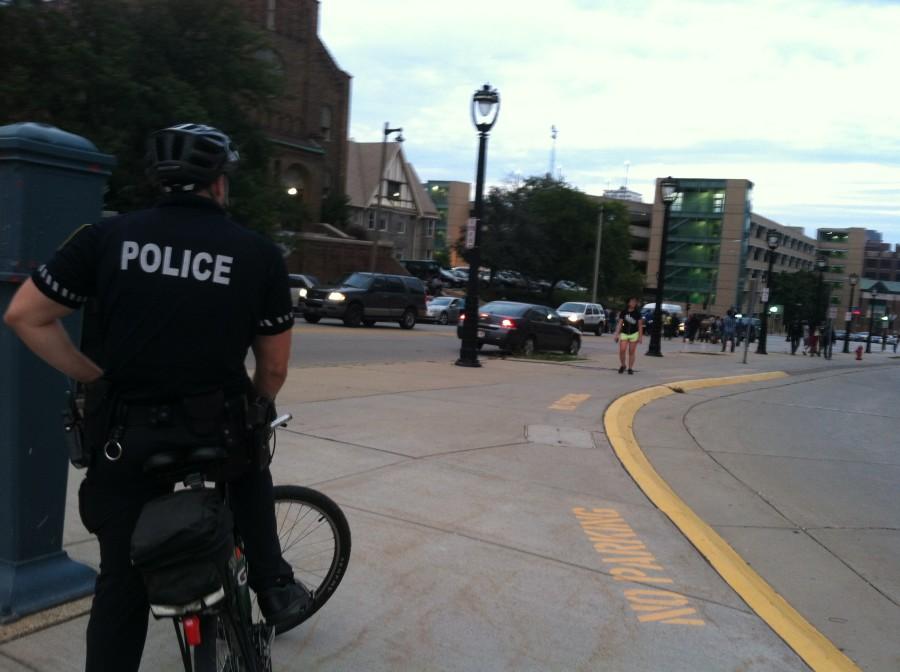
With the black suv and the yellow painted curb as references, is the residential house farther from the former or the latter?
the yellow painted curb

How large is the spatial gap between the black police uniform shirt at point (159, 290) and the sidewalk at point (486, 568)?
1488mm

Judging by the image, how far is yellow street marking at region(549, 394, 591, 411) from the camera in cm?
1075

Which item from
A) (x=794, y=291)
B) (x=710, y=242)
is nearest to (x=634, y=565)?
(x=794, y=291)

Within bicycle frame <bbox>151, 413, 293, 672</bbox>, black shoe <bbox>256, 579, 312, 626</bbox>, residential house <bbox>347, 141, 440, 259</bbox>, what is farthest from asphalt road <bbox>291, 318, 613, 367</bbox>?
residential house <bbox>347, 141, 440, 259</bbox>

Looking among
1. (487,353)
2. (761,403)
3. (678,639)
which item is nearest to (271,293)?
(678,639)

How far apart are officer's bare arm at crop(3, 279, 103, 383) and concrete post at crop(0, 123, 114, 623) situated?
3.13 feet

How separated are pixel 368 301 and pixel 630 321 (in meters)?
12.7

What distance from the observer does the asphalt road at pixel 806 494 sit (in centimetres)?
446

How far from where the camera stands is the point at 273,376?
2771 millimetres

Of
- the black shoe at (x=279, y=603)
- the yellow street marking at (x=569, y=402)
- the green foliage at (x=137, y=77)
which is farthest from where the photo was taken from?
the yellow street marking at (x=569, y=402)

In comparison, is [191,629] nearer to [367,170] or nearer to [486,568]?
[486,568]

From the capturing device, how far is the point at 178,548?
217 centimetres

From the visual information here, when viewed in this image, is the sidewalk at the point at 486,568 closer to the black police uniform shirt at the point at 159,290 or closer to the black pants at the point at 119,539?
the black pants at the point at 119,539

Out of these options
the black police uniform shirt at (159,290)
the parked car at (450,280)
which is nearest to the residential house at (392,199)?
the parked car at (450,280)
